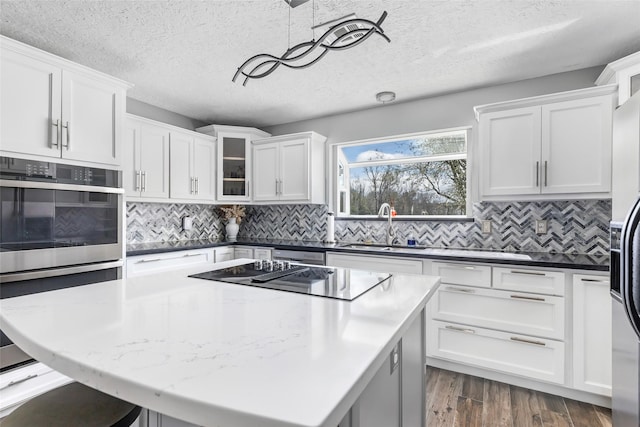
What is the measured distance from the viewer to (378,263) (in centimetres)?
284

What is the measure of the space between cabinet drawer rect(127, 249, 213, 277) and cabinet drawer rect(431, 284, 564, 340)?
7.88 feet

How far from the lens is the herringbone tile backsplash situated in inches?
103

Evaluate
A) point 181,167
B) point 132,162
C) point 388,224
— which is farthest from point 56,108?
point 388,224

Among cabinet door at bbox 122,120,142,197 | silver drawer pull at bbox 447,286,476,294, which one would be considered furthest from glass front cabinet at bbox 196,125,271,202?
silver drawer pull at bbox 447,286,476,294

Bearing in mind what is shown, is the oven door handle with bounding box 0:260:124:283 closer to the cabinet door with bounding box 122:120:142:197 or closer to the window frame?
the cabinet door with bounding box 122:120:142:197

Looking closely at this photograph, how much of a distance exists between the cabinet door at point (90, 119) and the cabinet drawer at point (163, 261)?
0.92 m

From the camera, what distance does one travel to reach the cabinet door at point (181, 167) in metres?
3.37

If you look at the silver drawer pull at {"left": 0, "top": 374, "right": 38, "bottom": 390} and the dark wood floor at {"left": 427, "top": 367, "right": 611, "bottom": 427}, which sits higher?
the silver drawer pull at {"left": 0, "top": 374, "right": 38, "bottom": 390}

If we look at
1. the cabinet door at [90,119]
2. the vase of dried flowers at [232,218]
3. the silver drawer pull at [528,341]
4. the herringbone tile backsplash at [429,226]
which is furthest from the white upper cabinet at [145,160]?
the silver drawer pull at [528,341]

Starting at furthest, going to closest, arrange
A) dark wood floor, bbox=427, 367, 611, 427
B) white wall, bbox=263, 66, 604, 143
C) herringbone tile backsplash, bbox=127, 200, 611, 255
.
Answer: white wall, bbox=263, 66, 604, 143
herringbone tile backsplash, bbox=127, 200, 611, 255
dark wood floor, bbox=427, 367, 611, 427

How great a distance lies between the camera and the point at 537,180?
8.20ft

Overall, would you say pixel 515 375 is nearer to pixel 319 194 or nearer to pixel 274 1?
pixel 319 194

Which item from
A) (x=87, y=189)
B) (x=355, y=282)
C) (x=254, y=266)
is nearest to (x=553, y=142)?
(x=355, y=282)

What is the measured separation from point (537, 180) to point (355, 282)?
2.04 m
